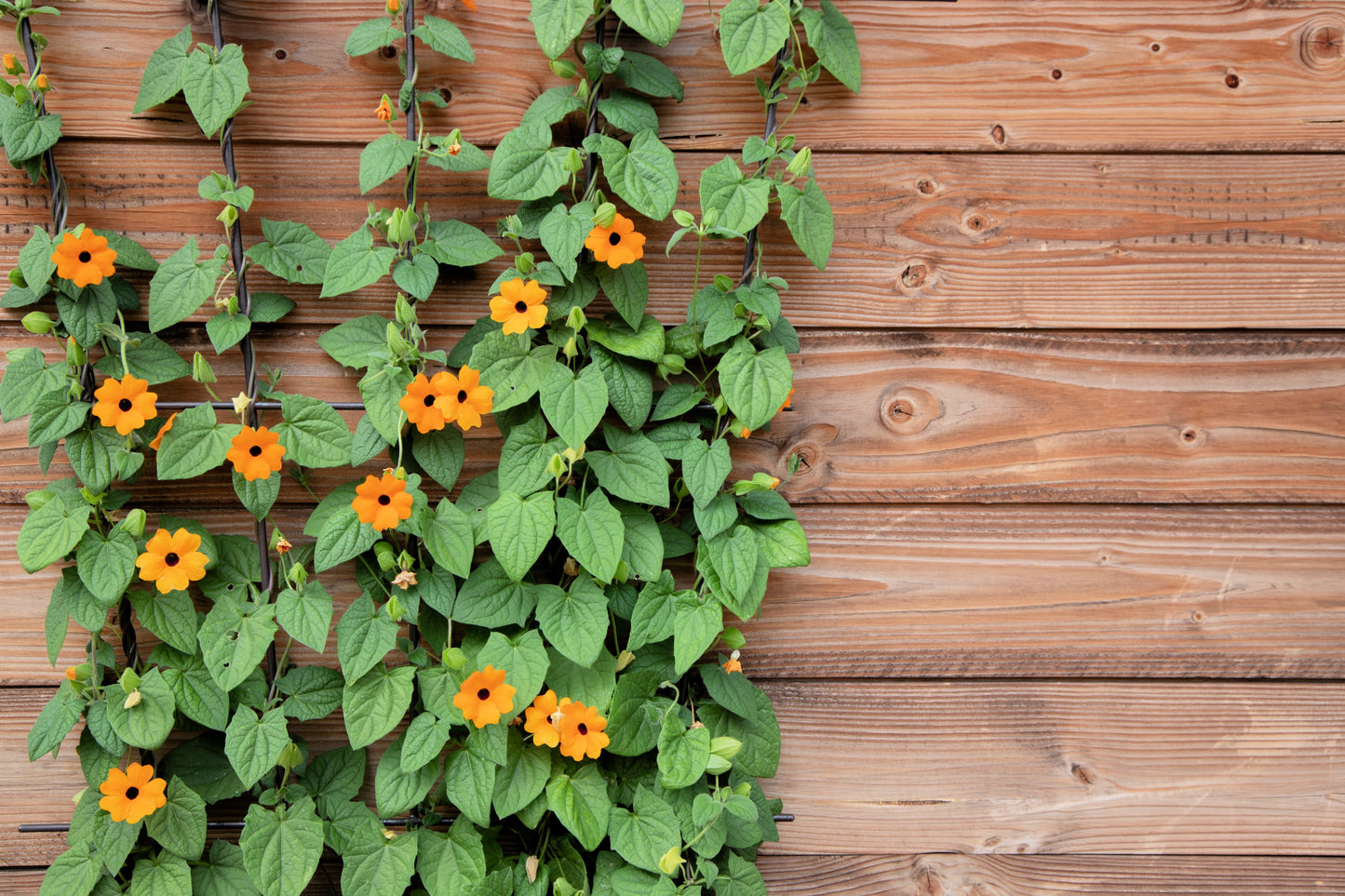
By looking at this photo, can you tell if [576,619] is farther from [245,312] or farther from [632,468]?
[245,312]

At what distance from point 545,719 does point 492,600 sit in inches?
6.5

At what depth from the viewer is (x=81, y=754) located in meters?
1.06

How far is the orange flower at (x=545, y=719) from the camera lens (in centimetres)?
100

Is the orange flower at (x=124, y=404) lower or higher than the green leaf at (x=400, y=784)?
higher

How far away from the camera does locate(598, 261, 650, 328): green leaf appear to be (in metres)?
1.05

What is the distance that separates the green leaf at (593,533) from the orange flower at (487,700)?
17 cm

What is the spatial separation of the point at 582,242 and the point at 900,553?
24.7 inches

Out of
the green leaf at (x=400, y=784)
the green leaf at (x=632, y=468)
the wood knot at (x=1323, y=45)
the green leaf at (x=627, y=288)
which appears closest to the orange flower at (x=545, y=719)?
the green leaf at (x=400, y=784)

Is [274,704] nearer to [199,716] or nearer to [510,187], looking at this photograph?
[199,716]

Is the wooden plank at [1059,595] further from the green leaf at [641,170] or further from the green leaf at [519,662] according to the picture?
the green leaf at [641,170]

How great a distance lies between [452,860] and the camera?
3.49 ft

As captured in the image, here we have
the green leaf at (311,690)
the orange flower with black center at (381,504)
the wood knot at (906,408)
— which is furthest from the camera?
the wood knot at (906,408)

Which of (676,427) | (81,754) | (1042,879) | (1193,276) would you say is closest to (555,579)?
(676,427)

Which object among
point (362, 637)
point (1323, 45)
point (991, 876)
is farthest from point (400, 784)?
point (1323, 45)
